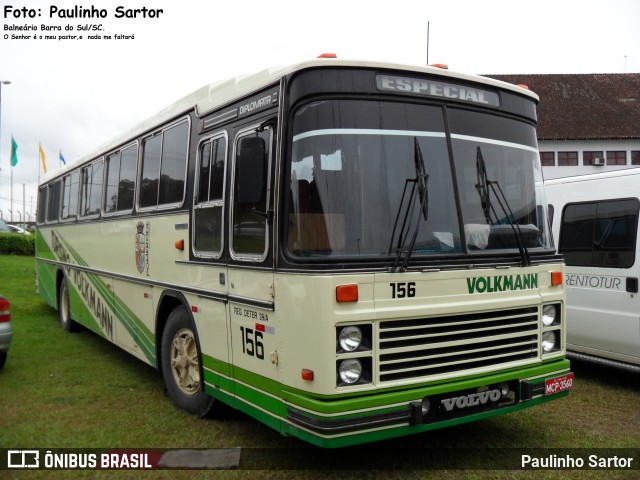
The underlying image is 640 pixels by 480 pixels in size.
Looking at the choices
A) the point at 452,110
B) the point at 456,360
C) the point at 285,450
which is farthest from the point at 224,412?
the point at 452,110

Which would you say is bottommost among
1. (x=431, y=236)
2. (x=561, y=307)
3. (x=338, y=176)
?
(x=561, y=307)

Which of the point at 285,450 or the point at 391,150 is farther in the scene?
the point at 285,450

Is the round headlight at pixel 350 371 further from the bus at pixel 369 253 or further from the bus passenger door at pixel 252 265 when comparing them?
the bus passenger door at pixel 252 265

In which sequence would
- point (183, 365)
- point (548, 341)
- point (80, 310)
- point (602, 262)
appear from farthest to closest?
1. point (80, 310)
2. point (602, 262)
3. point (183, 365)
4. point (548, 341)

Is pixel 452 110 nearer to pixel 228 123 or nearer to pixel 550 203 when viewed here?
pixel 228 123

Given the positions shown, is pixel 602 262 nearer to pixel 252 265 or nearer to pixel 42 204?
pixel 252 265

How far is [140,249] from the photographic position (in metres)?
7.40

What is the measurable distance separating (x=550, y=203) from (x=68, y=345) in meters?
7.83

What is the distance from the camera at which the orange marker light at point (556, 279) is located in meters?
5.31

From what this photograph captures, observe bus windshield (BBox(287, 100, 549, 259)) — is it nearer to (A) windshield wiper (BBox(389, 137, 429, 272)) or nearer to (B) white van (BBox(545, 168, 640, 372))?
(A) windshield wiper (BBox(389, 137, 429, 272))

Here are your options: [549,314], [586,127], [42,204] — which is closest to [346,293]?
[549,314]

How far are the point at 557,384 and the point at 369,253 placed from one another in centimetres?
214

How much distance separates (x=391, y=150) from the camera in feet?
14.9

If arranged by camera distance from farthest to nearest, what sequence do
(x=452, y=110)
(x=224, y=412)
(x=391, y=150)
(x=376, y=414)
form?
1. (x=224, y=412)
2. (x=452, y=110)
3. (x=391, y=150)
4. (x=376, y=414)
